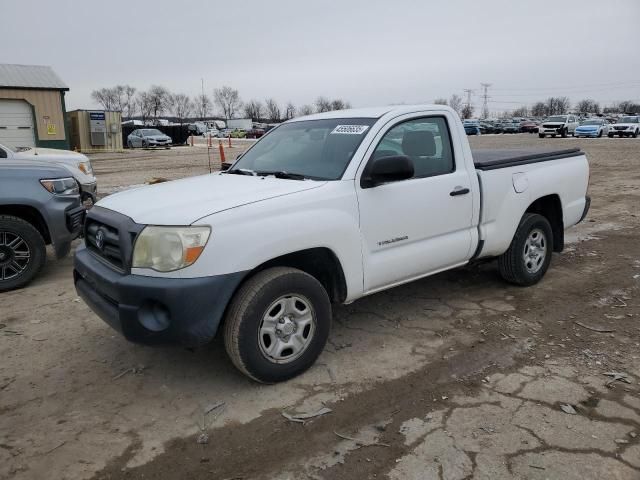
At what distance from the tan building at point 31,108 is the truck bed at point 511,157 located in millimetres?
22616

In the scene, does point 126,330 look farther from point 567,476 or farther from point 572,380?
point 572,380

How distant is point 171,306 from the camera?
3.09m

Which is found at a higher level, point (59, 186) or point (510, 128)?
point (510, 128)

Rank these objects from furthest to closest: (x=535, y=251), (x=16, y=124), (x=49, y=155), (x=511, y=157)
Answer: (x=16, y=124) → (x=49, y=155) → (x=535, y=251) → (x=511, y=157)

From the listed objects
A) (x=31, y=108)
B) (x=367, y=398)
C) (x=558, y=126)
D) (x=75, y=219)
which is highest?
(x=31, y=108)

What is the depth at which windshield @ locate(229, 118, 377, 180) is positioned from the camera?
4004 millimetres

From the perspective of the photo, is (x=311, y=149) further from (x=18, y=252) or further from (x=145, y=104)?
(x=145, y=104)

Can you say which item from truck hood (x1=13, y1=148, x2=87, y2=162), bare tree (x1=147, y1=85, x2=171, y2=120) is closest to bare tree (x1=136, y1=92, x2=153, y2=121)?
bare tree (x1=147, y1=85, x2=171, y2=120)

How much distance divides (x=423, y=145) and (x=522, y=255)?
168cm

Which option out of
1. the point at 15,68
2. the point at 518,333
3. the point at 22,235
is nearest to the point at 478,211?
the point at 518,333

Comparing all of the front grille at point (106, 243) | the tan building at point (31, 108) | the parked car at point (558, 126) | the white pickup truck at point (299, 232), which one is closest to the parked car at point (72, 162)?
the front grille at point (106, 243)

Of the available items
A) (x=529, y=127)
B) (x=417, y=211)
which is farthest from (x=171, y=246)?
(x=529, y=127)

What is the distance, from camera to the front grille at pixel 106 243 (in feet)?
11.2

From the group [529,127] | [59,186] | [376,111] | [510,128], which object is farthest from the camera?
[510,128]
